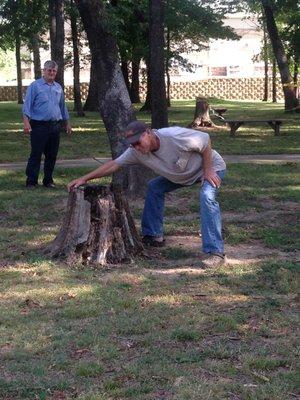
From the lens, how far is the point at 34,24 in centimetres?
3020

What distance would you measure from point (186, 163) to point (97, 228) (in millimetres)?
936

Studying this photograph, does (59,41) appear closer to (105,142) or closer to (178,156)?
(105,142)

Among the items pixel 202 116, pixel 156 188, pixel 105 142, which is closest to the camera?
pixel 156 188

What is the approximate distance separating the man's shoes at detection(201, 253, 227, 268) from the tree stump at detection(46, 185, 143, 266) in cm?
66

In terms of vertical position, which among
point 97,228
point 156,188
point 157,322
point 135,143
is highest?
point 135,143

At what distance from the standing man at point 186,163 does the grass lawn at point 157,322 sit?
0.32 meters

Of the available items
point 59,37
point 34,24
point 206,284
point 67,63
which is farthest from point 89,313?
point 67,63

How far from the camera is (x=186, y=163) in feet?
22.9

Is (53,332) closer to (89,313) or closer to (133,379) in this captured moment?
(89,313)

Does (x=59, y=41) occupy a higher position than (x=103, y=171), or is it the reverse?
(x=59, y=41)

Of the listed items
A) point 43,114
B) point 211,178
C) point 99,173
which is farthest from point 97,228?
point 43,114

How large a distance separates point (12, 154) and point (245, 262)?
10.1m

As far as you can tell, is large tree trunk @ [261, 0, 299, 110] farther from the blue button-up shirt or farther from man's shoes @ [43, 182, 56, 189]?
the blue button-up shirt

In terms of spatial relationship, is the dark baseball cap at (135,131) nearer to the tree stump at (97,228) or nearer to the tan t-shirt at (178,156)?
the tan t-shirt at (178,156)
